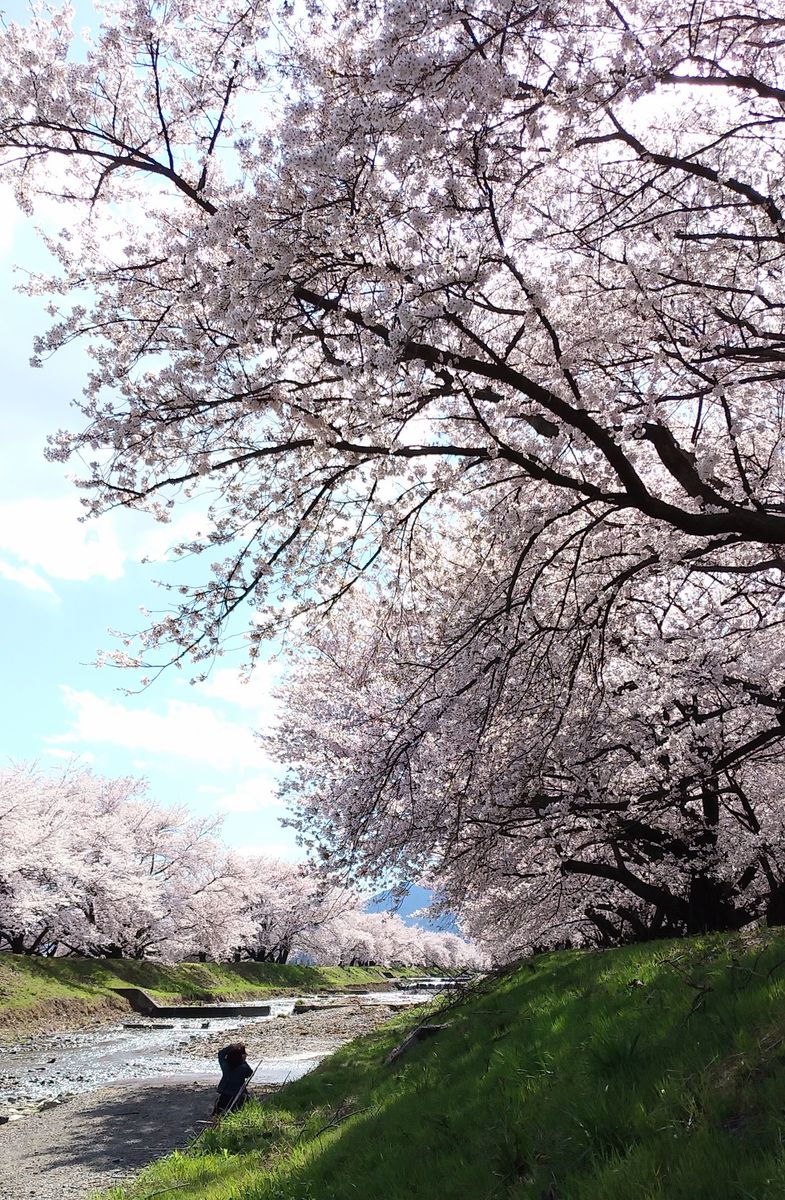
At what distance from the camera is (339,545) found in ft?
33.1

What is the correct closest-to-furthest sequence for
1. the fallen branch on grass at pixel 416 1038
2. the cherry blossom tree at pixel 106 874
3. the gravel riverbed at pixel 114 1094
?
the fallen branch on grass at pixel 416 1038, the gravel riverbed at pixel 114 1094, the cherry blossom tree at pixel 106 874

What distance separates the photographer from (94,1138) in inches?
532

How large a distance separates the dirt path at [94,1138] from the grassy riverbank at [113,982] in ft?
52.0

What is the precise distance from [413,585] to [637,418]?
4353mm

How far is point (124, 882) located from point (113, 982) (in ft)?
27.2

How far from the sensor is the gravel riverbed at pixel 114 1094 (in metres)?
11.5

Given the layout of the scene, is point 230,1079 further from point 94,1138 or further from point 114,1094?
point 114,1094

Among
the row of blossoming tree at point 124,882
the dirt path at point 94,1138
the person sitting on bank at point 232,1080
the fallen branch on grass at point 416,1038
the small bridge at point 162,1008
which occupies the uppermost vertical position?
the row of blossoming tree at point 124,882

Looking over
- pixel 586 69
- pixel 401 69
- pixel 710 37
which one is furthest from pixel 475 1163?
pixel 710 37

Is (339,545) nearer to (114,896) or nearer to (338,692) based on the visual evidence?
(338,692)

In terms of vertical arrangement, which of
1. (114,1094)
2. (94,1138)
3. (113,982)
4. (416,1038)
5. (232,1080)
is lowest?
(114,1094)

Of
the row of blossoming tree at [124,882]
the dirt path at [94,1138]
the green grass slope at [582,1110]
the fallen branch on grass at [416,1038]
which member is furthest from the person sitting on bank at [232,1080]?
the row of blossoming tree at [124,882]

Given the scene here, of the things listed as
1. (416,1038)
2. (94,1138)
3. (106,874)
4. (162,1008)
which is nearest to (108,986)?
(162,1008)

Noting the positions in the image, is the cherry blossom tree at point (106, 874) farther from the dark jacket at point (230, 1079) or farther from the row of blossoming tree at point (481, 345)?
the row of blossoming tree at point (481, 345)
